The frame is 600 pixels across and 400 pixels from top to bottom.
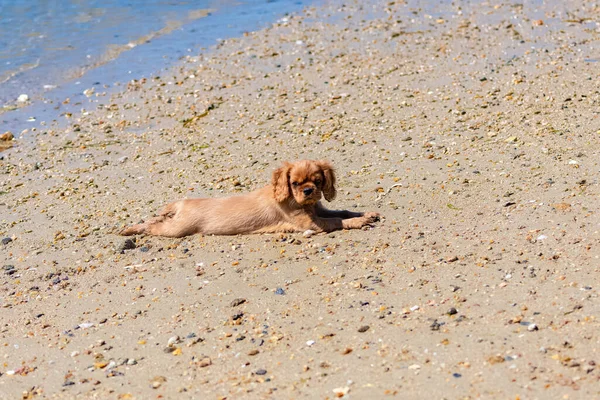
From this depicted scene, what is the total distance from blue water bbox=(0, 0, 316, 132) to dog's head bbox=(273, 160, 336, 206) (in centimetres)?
671

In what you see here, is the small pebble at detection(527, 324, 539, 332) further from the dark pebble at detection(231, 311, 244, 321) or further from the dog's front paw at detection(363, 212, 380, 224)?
the dog's front paw at detection(363, 212, 380, 224)

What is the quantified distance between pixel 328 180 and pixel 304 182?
9.5 inches

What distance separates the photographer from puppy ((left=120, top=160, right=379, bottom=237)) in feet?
27.1

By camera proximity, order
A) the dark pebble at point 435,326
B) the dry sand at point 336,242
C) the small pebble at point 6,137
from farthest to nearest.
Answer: the small pebble at point 6,137, the dark pebble at point 435,326, the dry sand at point 336,242

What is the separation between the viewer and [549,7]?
1702 cm

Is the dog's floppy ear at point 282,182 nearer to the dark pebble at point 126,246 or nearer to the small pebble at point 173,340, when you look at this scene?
the dark pebble at point 126,246

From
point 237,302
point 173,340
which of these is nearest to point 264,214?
point 237,302

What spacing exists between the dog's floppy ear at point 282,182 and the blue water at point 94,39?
21.8 feet

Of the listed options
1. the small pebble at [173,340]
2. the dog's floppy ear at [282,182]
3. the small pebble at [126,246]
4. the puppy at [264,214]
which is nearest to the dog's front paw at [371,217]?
the puppy at [264,214]

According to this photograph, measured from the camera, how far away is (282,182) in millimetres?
8281

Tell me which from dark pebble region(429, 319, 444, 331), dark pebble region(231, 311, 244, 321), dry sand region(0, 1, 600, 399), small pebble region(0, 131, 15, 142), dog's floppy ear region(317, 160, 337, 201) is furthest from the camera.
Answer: small pebble region(0, 131, 15, 142)

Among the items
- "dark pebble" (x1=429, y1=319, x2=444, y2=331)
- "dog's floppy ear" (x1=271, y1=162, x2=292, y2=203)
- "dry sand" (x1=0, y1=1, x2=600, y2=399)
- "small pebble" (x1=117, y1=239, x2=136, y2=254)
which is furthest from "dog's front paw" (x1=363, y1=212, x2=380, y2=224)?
"dark pebble" (x1=429, y1=319, x2=444, y2=331)

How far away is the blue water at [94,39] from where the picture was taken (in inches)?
612

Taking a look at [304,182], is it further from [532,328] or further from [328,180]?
[532,328]
